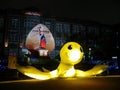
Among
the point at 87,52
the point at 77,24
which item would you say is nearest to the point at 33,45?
the point at 87,52

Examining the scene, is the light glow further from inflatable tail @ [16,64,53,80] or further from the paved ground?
the paved ground

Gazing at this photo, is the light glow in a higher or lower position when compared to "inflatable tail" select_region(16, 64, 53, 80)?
higher

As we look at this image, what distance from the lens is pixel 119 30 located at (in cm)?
5691

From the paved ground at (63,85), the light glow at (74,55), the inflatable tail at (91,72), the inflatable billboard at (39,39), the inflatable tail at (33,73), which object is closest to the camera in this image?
the paved ground at (63,85)

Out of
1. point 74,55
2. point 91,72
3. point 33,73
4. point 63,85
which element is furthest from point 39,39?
point 63,85

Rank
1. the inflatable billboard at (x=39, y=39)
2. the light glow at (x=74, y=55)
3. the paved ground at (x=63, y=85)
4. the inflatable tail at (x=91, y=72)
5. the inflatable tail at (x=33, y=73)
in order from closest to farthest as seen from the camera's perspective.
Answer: the paved ground at (x=63, y=85), the inflatable tail at (x=33, y=73), the light glow at (x=74, y=55), the inflatable tail at (x=91, y=72), the inflatable billboard at (x=39, y=39)

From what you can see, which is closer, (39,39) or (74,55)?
(74,55)

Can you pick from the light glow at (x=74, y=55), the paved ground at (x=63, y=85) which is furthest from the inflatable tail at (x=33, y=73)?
the light glow at (x=74, y=55)

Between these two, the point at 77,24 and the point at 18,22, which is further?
the point at 77,24

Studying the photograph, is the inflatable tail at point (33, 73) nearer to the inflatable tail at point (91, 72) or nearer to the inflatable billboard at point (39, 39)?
the inflatable tail at point (91, 72)

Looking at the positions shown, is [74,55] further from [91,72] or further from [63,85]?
[63,85]

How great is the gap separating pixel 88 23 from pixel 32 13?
14273 mm

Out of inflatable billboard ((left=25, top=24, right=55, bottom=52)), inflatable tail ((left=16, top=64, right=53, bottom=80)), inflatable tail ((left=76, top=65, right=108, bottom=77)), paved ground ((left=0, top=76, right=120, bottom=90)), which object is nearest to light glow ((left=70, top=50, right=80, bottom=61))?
inflatable tail ((left=76, top=65, right=108, bottom=77))

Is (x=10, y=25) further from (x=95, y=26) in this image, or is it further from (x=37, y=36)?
(x=95, y=26)
